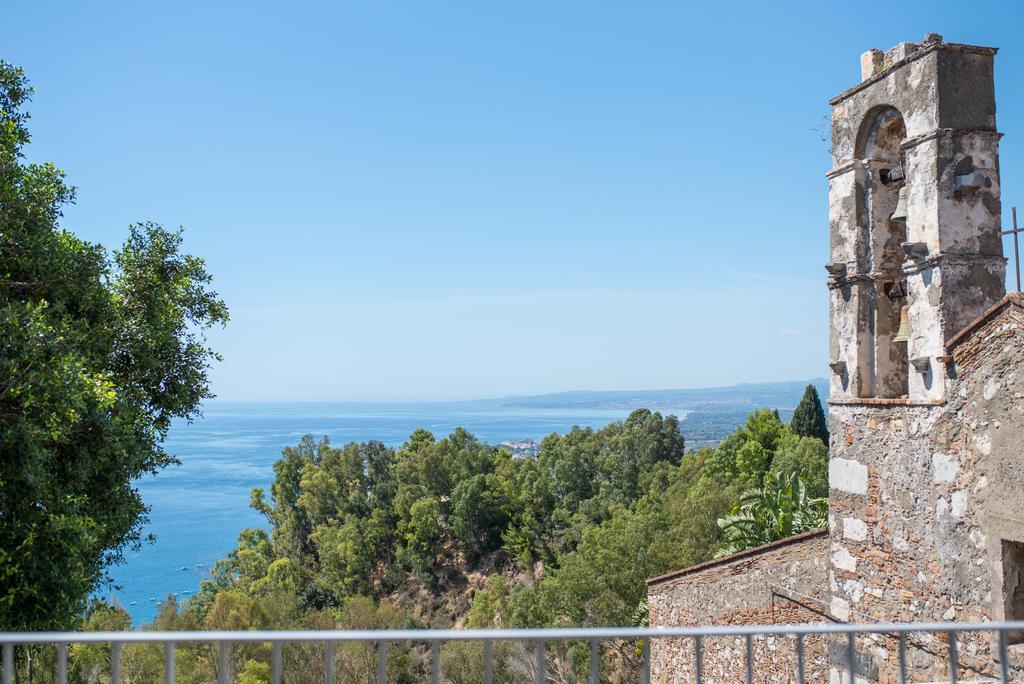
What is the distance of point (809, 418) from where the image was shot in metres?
43.1

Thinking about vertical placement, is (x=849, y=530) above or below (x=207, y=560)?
above

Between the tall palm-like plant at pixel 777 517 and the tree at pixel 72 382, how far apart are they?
1155cm

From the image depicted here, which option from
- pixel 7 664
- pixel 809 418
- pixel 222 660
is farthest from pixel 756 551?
pixel 809 418

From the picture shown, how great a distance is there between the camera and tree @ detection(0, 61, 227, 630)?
613 cm

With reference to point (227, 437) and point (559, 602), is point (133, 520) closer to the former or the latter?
point (559, 602)

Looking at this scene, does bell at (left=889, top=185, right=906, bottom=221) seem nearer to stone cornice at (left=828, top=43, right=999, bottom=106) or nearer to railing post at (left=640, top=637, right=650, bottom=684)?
stone cornice at (left=828, top=43, right=999, bottom=106)

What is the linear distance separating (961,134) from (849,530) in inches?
150

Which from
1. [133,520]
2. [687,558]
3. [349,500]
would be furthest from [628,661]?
[349,500]

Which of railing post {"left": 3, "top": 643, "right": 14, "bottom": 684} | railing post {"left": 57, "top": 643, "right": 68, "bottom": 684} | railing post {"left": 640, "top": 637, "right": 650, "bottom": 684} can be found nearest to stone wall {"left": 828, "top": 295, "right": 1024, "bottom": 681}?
railing post {"left": 640, "top": 637, "right": 650, "bottom": 684}

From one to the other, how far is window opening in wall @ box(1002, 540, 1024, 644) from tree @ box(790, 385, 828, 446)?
39262 mm

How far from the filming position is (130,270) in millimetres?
8648

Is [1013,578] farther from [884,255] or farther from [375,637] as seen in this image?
[375,637]

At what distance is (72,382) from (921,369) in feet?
23.9

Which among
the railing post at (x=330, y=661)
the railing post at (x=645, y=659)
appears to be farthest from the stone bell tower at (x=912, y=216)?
the railing post at (x=330, y=661)
